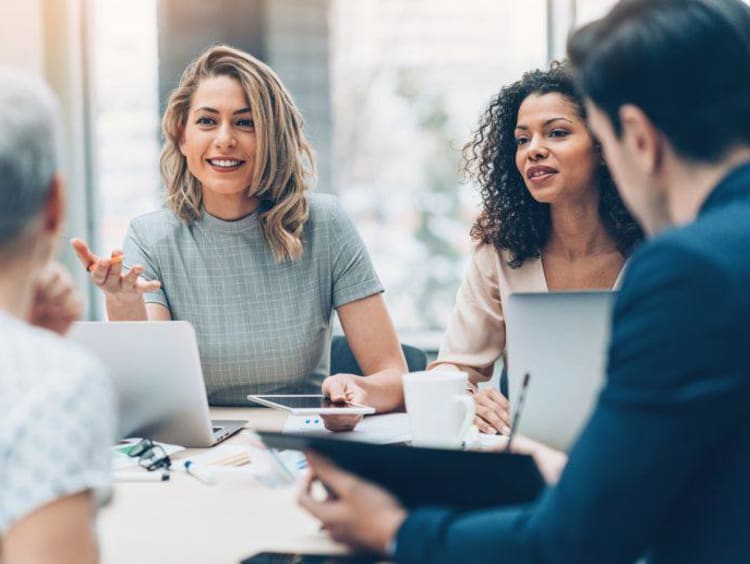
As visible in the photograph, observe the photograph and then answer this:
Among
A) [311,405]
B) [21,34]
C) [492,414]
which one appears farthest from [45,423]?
[21,34]

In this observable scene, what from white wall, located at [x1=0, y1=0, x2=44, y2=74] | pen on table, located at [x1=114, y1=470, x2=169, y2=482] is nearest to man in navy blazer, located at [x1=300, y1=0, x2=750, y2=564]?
pen on table, located at [x1=114, y1=470, x2=169, y2=482]

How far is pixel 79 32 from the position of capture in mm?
3834

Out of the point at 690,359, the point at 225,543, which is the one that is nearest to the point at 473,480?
the point at 690,359

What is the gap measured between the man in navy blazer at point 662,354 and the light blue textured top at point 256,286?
132 centimetres

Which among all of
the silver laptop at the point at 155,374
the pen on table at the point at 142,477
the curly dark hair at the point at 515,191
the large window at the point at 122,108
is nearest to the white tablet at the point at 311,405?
the silver laptop at the point at 155,374

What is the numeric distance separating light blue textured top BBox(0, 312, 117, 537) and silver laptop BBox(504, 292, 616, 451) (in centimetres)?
80

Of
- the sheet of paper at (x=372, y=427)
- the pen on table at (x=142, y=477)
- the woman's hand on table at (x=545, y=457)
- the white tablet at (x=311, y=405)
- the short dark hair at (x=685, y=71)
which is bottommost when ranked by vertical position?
the pen on table at (x=142, y=477)

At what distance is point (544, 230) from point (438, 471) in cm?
148

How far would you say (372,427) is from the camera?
5.98 feet

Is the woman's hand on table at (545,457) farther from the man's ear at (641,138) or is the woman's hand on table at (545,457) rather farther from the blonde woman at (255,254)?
the blonde woman at (255,254)

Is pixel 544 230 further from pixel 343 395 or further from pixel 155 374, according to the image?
pixel 155 374

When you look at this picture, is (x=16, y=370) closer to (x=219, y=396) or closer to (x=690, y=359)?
(x=690, y=359)

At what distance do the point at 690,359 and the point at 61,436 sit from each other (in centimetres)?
59

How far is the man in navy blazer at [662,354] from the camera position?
2.87 feet
